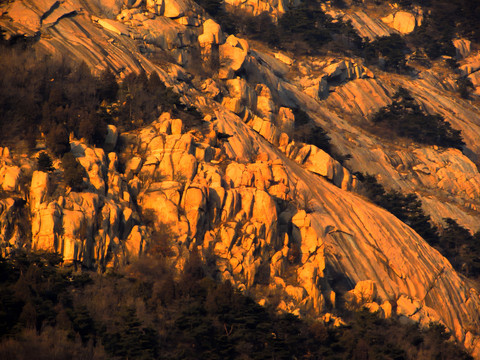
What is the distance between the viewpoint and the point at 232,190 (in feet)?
172

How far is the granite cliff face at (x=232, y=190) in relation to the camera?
155 ft

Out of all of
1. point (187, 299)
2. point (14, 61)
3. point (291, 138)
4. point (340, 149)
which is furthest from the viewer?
point (340, 149)

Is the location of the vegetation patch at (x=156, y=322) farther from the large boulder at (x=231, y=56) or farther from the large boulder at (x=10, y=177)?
the large boulder at (x=231, y=56)

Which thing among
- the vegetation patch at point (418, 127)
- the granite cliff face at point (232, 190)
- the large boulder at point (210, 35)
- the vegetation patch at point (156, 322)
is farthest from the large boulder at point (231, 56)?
the vegetation patch at point (156, 322)

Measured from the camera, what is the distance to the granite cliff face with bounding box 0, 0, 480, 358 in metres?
47.2

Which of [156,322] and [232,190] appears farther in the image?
[232,190]

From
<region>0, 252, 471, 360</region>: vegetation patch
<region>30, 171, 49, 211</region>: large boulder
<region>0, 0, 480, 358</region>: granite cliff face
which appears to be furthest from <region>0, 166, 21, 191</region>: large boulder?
<region>0, 252, 471, 360</region>: vegetation patch

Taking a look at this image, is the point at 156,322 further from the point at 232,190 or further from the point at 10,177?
the point at 10,177

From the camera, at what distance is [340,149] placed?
73500mm

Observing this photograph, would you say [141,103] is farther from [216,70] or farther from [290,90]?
[290,90]

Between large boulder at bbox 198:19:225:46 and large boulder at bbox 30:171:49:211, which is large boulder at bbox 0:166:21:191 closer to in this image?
large boulder at bbox 30:171:49:211

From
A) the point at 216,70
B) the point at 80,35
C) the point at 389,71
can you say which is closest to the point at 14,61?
the point at 80,35

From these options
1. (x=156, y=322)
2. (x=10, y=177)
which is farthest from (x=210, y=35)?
(x=156, y=322)

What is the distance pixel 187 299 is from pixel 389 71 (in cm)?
6238
